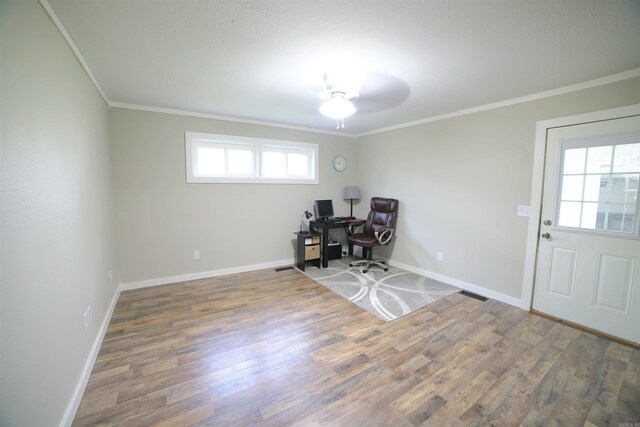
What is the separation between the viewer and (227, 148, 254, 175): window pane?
395 cm

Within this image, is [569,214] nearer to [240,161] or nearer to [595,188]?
[595,188]

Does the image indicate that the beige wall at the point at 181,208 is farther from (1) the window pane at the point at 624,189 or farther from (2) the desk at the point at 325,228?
(1) the window pane at the point at 624,189

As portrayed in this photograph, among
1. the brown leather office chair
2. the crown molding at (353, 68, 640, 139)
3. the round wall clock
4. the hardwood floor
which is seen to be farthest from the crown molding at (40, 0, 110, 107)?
the crown molding at (353, 68, 640, 139)

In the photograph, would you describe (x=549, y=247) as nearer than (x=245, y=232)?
Yes

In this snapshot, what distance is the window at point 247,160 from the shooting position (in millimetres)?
3678

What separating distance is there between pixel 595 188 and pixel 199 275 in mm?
4774

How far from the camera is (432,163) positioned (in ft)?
12.4

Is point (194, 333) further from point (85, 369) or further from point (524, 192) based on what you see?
point (524, 192)

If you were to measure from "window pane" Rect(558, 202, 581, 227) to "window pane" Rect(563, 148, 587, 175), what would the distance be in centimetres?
33

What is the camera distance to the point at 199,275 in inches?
146

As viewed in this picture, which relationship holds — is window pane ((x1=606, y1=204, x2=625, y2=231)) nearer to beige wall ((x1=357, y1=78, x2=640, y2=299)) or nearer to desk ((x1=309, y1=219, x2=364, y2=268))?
beige wall ((x1=357, y1=78, x2=640, y2=299))

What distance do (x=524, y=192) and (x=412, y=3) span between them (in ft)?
8.25

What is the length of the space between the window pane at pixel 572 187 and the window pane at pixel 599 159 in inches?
4.6

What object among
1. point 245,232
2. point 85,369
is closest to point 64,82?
point 85,369
